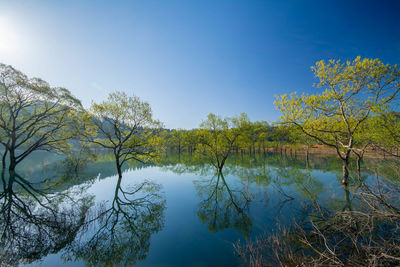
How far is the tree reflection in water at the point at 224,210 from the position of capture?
8756 mm

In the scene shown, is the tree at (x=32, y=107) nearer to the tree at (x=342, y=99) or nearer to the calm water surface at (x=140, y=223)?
the calm water surface at (x=140, y=223)

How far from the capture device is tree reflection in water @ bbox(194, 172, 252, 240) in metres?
8.76

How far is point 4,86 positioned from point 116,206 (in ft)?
82.4

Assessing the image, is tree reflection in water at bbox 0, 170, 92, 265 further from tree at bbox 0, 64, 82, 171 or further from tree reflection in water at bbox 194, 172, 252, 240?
tree at bbox 0, 64, 82, 171

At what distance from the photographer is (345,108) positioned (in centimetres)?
1484

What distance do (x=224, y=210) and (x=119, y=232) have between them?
708 cm

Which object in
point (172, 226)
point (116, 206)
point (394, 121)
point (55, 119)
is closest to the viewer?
point (172, 226)

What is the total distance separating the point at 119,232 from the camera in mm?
8133

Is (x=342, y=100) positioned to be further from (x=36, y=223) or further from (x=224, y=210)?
(x=36, y=223)

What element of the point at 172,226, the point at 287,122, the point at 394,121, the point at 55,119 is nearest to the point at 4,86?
the point at 55,119

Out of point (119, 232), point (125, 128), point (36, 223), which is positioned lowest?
point (119, 232)

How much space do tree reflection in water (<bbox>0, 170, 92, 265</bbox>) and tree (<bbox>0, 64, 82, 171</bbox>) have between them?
10900 mm

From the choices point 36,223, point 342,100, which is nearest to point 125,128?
point 36,223

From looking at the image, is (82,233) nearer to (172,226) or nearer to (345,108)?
(172,226)
